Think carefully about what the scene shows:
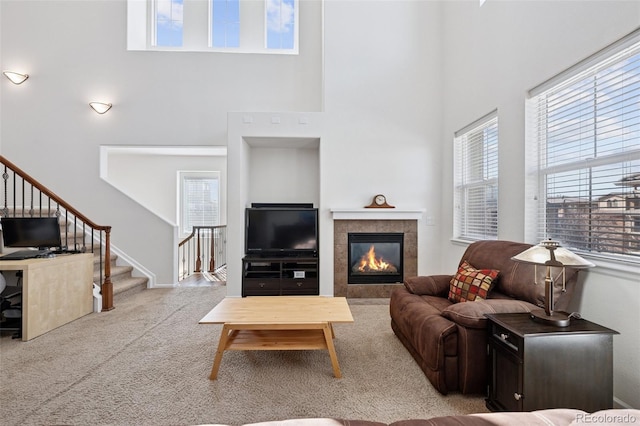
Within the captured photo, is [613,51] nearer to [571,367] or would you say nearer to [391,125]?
[571,367]

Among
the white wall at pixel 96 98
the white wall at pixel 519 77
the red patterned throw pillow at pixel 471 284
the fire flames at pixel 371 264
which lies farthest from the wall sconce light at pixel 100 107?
the red patterned throw pillow at pixel 471 284

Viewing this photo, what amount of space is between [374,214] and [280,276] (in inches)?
63.6

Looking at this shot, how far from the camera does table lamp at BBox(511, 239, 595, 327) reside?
179 cm

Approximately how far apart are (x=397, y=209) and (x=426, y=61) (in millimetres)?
2306

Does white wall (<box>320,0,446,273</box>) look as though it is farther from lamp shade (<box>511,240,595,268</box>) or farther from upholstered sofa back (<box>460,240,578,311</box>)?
lamp shade (<box>511,240,595,268</box>)

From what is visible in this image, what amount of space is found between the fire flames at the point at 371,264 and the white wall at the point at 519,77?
91 cm

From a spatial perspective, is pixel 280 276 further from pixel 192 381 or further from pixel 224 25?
pixel 224 25

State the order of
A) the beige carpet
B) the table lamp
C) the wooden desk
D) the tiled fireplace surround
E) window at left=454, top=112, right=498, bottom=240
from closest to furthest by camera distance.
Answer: the table lamp < the beige carpet < the wooden desk < window at left=454, top=112, right=498, bottom=240 < the tiled fireplace surround

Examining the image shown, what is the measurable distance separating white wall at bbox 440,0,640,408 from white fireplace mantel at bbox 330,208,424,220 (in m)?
0.56

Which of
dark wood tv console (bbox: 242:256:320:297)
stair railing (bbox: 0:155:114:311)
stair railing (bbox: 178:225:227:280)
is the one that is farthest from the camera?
stair railing (bbox: 178:225:227:280)

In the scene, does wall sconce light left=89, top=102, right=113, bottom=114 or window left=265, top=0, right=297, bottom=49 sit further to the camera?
window left=265, top=0, right=297, bottom=49

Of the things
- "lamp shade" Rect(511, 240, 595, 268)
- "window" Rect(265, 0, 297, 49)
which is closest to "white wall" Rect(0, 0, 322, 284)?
"window" Rect(265, 0, 297, 49)

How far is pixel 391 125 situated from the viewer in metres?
4.67

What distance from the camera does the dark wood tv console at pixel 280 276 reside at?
4418 millimetres
